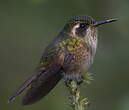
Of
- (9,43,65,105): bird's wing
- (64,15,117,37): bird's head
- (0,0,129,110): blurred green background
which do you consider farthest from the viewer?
(0,0,129,110): blurred green background

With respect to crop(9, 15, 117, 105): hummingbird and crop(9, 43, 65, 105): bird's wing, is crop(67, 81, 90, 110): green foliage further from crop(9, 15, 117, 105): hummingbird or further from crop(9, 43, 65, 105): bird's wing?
crop(9, 43, 65, 105): bird's wing

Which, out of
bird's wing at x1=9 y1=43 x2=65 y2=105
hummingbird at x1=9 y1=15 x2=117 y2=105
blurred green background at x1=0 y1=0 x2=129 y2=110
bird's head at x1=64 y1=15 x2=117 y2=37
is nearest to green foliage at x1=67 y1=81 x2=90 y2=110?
hummingbird at x1=9 y1=15 x2=117 y2=105

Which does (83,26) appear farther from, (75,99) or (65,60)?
(75,99)

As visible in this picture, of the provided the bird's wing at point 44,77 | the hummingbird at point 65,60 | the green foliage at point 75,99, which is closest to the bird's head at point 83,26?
the hummingbird at point 65,60

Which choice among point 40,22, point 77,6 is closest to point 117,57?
point 77,6

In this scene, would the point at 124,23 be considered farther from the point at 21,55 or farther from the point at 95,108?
the point at 21,55

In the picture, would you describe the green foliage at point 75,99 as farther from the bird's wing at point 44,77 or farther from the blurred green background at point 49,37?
the blurred green background at point 49,37
